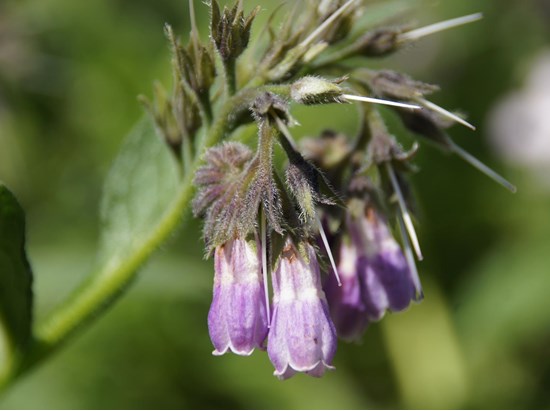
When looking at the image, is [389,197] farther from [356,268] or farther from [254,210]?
[254,210]

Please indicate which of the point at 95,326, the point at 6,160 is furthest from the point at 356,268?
the point at 6,160

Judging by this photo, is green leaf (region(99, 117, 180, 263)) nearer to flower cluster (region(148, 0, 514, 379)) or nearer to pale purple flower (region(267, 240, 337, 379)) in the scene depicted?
flower cluster (region(148, 0, 514, 379))

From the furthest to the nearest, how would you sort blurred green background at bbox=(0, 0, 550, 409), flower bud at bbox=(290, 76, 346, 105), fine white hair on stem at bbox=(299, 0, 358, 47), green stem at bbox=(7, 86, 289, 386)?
blurred green background at bbox=(0, 0, 550, 409), green stem at bbox=(7, 86, 289, 386), fine white hair on stem at bbox=(299, 0, 358, 47), flower bud at bbox=(290, 76, 346, 105)

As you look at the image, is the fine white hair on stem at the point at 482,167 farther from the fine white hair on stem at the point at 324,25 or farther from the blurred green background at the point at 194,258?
the blurred green background at the point at 194,258

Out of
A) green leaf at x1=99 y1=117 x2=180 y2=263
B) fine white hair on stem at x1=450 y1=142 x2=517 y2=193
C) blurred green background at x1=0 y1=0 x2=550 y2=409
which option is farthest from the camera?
blurred green background at x1=0 y1=0 x2=550 y2=409

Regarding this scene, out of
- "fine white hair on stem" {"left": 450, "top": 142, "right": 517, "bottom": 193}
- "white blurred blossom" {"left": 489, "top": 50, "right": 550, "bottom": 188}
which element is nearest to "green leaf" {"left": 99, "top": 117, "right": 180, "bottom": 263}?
"fine white hair on stem" {"left": 450, "top": 142, "right": 517, "bottom": 193}

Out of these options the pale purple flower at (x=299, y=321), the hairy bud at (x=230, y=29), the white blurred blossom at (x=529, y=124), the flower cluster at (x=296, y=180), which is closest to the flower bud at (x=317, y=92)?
the flower cluster at (x=296, y=180)
